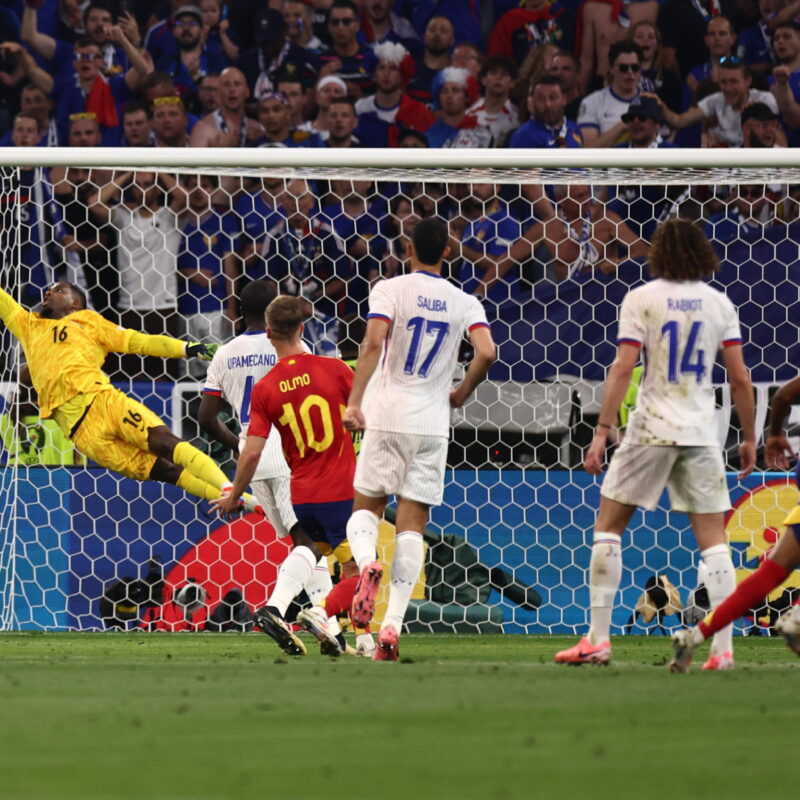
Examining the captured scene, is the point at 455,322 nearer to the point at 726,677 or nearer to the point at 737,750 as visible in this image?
the point at 726,677

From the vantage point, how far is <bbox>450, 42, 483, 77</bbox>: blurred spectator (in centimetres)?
1274

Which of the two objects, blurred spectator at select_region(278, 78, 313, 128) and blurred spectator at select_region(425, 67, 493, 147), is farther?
blurred spectator at select_region(278, 78, 313, 128)

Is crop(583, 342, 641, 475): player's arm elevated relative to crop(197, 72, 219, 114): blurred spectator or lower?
lower

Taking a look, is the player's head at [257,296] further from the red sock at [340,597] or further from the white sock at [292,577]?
the red sock at [340,597]

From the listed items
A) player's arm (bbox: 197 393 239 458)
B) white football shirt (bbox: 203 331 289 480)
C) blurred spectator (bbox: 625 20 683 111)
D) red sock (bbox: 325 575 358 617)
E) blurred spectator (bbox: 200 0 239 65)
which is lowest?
red sock (bbox: 325 575 358 617)

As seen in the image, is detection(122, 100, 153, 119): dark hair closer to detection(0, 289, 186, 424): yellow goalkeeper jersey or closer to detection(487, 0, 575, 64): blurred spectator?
detection(487, 0, 575, 64): blurred spectator

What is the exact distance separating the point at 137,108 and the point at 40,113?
37.9 inches

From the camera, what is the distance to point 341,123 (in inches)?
479

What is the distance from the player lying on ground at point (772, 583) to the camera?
18.4ft

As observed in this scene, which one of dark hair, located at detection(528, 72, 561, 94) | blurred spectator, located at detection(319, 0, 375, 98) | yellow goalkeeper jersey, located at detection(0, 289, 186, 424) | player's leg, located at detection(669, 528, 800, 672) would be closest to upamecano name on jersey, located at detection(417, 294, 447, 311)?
player's leg, located at detection(669, 528, 800, 672)

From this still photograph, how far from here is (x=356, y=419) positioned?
21.3 ft

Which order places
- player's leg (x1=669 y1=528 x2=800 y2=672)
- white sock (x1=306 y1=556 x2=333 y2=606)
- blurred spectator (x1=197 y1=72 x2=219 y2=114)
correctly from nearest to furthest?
Answer: 1. player's leg (x1=669 y1=528 x2=800 y2=672)
2. white sock (x1=306 y1=556 x2=333 y2=606)
3. blurred spectator (x1=197 y1=72 x2=219 y2=114)

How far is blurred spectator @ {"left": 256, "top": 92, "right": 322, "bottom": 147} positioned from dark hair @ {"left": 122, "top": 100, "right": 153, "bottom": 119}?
915 millimetres

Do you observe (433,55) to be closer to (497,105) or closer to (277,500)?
(497,105)
